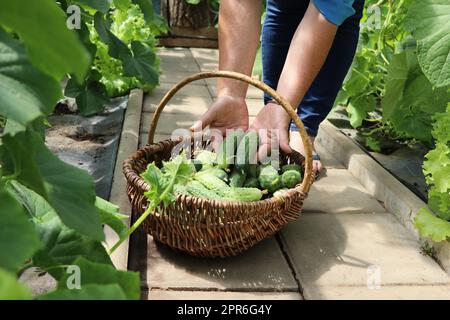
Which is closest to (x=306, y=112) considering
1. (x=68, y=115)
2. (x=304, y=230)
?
(x=304, y=230)

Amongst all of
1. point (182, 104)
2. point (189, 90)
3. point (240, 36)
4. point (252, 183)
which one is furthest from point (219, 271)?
point (189, 90)

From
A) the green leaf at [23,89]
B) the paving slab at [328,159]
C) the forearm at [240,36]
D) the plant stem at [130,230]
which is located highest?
the green leaf at [23,89]

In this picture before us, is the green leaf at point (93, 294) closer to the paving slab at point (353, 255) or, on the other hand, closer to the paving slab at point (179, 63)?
Result: the paving slab at point (353, 255)

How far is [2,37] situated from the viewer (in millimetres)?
642

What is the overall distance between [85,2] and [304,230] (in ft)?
3.24

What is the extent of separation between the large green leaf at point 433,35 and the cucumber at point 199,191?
0.75 metres

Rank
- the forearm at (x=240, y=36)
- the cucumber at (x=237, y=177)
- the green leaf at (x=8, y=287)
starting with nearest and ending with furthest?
the green leaf at (x=8, y=287) → the cucumber at (x=237, y=177) → the forearm at (x=240, y=36)

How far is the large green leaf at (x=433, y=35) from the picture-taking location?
1.76m

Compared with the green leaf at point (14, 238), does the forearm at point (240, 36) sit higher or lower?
lower

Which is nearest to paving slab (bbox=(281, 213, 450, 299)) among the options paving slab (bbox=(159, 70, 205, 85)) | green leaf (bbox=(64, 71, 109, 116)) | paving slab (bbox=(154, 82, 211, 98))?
green leaf (bbox=(64, 71, 109, 116))

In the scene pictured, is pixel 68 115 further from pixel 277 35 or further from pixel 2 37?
pixel 2 37

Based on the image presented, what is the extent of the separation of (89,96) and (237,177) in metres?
0.98

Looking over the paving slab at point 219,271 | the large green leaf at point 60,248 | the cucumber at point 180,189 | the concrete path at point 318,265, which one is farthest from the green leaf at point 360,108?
the large green leaf at point 60,248

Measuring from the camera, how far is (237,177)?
1.83m
